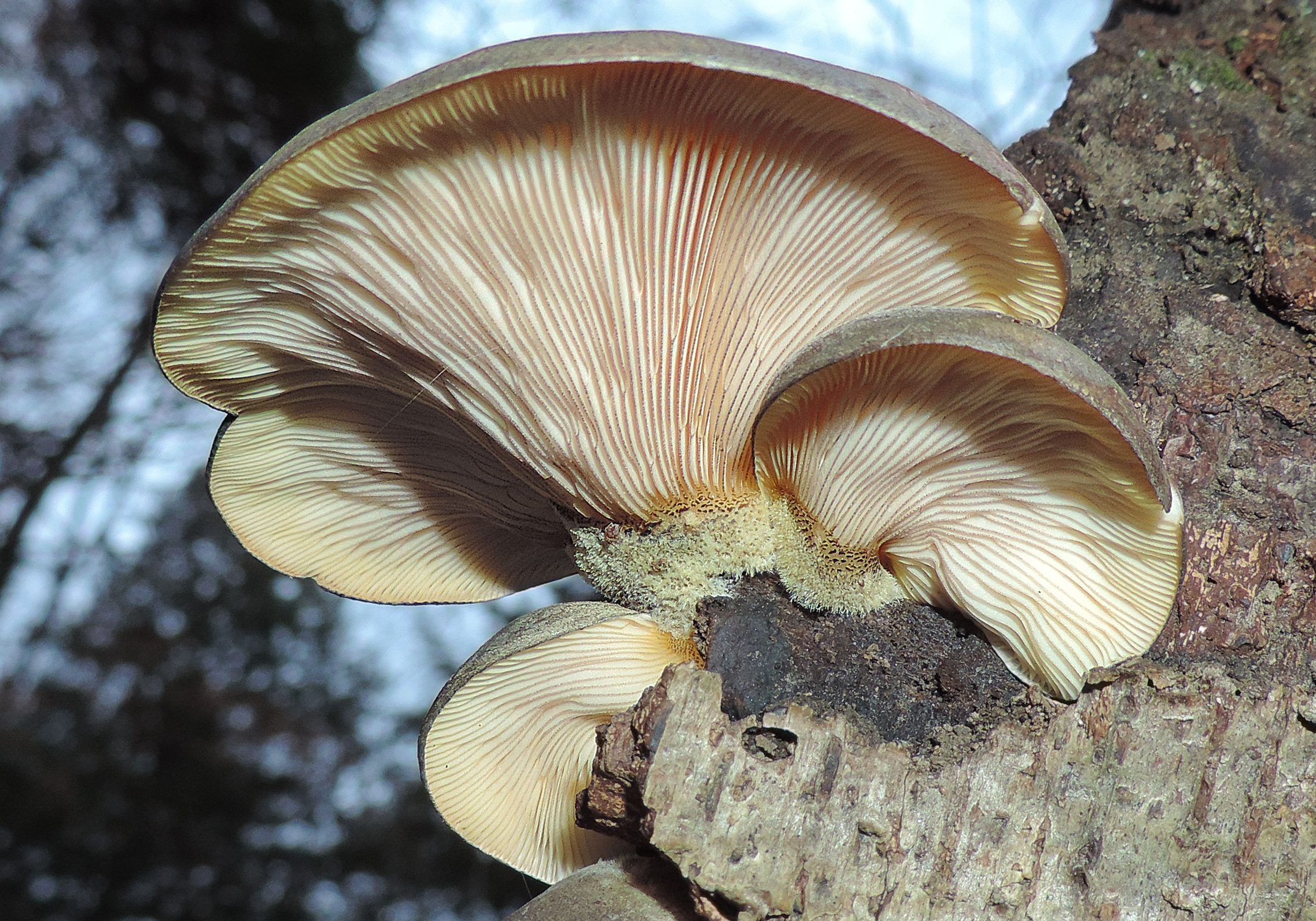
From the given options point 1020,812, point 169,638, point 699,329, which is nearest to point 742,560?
point 699,329

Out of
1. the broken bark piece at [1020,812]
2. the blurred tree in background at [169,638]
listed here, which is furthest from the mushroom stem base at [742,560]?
the blurred tree in background at [169,638]

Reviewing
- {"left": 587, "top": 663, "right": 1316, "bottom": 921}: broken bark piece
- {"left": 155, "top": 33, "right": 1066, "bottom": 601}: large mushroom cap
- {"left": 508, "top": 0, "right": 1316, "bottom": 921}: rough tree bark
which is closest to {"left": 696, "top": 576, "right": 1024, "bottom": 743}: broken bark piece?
{"left": 508, "top": 0, "right": 1316, "bottom": 921}: rough tree bark

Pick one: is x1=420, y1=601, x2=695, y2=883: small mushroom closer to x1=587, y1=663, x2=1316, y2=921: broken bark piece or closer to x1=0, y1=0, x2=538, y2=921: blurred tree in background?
x1=587, y1=663, x2=1316, y2=921: broken bark piece

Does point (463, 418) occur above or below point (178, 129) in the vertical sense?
above

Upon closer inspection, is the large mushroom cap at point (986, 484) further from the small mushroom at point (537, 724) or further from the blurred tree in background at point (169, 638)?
the blurred tree in background at point (169, 638)

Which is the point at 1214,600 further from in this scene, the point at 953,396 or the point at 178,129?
the point at 178,129

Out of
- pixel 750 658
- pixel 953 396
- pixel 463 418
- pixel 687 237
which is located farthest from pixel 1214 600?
pixel 463 418
